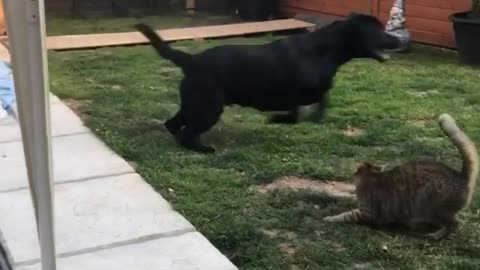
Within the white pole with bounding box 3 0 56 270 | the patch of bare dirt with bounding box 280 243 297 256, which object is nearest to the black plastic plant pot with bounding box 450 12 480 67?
the patch of bare dirt with bounding box 280 243 297 256

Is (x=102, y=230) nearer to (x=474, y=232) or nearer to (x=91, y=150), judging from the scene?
(x=91, y=150)

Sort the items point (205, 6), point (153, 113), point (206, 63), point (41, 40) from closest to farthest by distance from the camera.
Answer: point (41, 40) → point (206, 63) → point (153, 113) → point (205, 6)

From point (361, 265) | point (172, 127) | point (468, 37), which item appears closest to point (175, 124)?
point (172, 127)

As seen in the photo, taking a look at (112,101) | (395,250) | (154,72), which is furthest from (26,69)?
(154,72)

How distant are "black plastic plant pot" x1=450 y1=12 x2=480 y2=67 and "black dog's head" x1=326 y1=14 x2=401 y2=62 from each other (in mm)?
2373

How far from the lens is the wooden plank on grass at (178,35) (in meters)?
6.42

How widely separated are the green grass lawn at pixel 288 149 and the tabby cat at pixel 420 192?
0.20 feet

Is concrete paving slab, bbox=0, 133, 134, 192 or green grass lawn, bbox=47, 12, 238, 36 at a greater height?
concrete paving slab, bbox=0, 133, 134, 192

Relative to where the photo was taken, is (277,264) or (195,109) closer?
(277,264)

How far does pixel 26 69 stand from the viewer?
146cm

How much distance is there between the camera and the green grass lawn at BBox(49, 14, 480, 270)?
101 inches

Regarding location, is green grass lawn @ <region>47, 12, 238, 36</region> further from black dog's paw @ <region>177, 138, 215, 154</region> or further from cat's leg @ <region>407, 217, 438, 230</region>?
cat's leg @ <region>407, 217, 438, 230</region>

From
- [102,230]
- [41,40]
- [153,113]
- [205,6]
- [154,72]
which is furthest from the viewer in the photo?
[205,6]

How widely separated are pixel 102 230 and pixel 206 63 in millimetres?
1143
